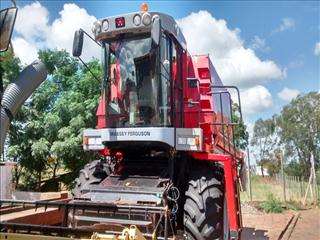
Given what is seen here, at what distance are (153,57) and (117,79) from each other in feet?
2.29

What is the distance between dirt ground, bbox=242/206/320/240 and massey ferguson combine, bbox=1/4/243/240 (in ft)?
9.21

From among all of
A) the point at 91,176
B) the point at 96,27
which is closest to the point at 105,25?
the point at 96,27

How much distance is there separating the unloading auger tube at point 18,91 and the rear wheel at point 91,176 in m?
3.26

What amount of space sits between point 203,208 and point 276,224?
982 centimetres

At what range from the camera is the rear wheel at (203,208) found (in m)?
6.54

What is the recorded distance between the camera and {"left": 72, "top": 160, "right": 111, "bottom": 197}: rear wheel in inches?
294

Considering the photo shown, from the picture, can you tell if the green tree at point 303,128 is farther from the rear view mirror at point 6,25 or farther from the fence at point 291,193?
the rear view mirror at point 6,25

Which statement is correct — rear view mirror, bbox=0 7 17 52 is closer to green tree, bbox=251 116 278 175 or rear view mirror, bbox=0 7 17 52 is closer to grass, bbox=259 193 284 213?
grass, bbox=259 193 284 213

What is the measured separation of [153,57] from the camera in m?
7.18

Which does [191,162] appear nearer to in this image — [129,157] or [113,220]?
[129,157]

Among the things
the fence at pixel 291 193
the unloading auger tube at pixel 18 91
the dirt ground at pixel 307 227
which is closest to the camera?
the unloading auger tube at pixel 18 91

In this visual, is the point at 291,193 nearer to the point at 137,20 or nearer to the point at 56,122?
the point at 56,122

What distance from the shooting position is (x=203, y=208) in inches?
260

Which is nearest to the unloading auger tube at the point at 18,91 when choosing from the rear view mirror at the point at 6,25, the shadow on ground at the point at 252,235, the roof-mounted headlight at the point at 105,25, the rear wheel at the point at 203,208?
the rear view mirror at the point at 6,25
